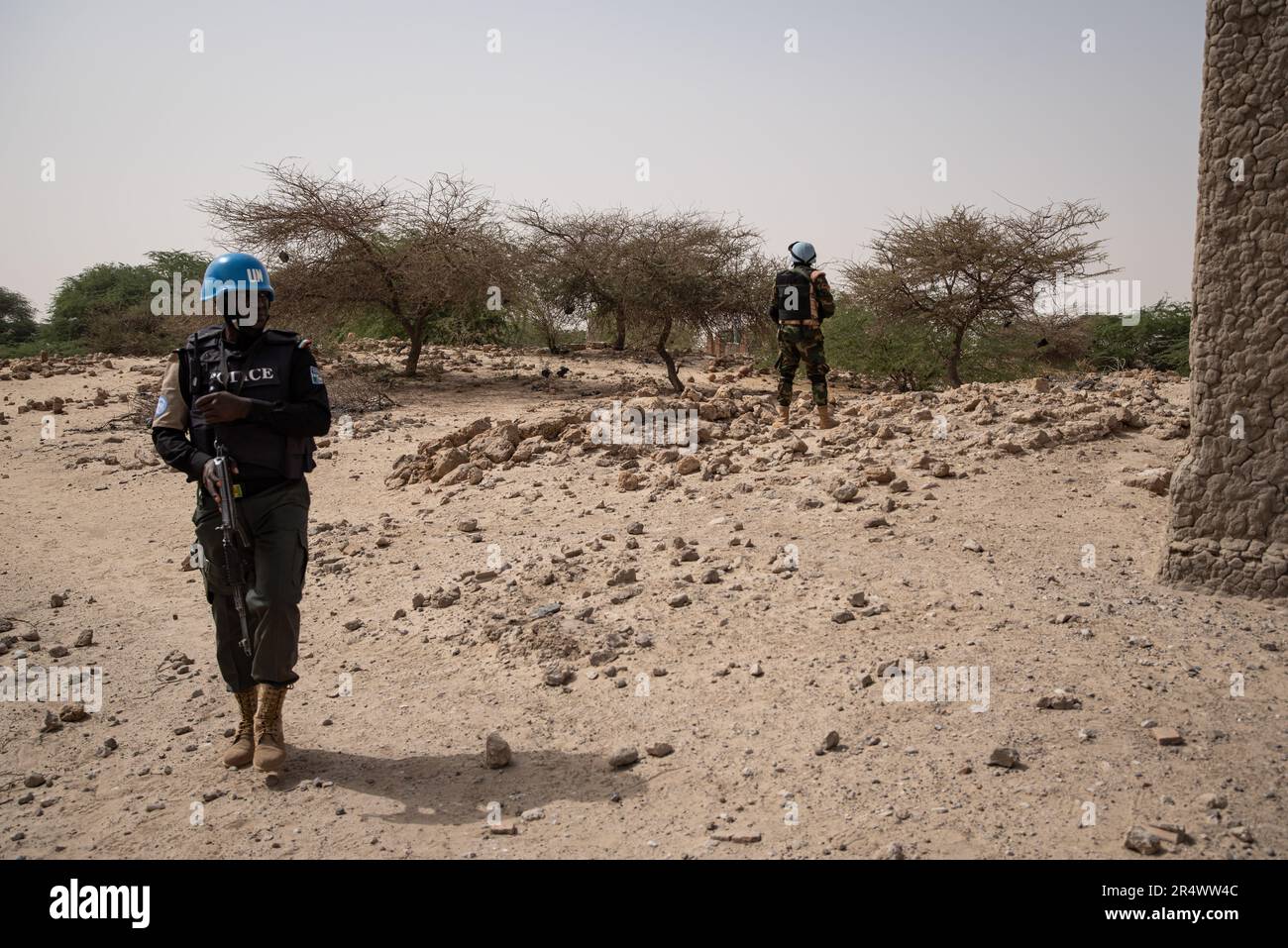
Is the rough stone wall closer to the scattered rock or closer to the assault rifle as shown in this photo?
the scattered rock

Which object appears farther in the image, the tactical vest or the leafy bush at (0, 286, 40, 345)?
the leafy bush at (0, 286, 40, 345)

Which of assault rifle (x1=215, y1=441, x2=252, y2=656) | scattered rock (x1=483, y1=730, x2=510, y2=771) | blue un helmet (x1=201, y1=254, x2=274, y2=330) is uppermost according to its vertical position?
blue un helmet (x1=201, y1=254, x2=274, y2=330)

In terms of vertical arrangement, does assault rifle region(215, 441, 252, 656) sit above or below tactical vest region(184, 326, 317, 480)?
below

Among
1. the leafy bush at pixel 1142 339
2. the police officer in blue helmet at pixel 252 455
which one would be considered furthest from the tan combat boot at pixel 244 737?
the leafy bush at pixel 1142 339

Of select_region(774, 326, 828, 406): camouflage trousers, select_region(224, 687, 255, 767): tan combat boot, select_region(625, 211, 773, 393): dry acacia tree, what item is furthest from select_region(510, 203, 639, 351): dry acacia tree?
select_region(224, 687, 255, 767): tan combat boot

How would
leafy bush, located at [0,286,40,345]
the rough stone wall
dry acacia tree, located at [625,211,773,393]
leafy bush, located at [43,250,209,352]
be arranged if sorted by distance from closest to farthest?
the rough stone wall → dry acacia tree, located at [625,211,773,393] → leafy bush, located at [43,250,209,352] → leafy bush, located at [0,286,40,345]

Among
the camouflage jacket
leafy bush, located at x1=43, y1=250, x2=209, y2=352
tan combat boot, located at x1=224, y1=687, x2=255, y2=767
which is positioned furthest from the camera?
leafy bush, located at x1=43, y1=250, x2=209, y2=352

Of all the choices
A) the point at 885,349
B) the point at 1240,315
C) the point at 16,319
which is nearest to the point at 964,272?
the point at 885,349

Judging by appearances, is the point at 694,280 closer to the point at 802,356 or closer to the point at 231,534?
the point at 802,356

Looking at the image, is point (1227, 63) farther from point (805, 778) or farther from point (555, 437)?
point (555, 437)

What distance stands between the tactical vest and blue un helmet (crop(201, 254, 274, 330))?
0.09 m

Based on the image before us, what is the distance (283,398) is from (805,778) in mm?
2352

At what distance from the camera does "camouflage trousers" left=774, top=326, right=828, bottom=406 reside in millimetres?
8828
